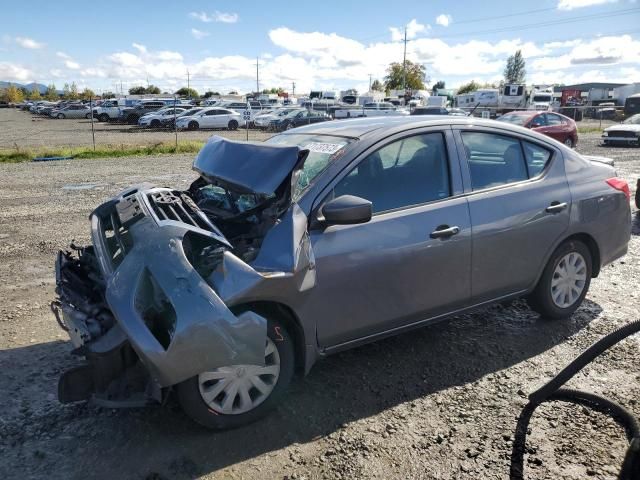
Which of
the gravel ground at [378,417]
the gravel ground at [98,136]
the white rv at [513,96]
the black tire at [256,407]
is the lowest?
the gravel ground at [378,417]

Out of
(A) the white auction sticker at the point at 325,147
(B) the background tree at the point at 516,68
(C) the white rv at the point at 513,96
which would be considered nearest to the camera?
(A) the white auction sticker at the point at 325,147

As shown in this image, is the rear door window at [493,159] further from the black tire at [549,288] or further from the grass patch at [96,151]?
the grass patch at [96,151]

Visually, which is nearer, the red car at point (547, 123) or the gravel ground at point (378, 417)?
the gravel ground at point (378, 417)

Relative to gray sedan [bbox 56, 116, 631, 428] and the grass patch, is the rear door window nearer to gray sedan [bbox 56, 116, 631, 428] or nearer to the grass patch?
gray sedan [bbox 56, 116, 631, 428]

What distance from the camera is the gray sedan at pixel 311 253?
2.77m

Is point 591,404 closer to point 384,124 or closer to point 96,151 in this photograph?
point 384,124

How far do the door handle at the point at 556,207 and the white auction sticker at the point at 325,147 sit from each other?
5.98ft

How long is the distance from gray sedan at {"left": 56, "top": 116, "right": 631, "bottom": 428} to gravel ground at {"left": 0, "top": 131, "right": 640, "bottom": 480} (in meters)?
0.27

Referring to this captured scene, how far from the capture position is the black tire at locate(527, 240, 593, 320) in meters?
4.42

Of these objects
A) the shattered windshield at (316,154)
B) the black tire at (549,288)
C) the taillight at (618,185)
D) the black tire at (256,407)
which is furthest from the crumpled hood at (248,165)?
the taillight at (618,185)

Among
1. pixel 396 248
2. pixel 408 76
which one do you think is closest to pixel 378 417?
pixel 396 248

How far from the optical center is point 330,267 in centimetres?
322

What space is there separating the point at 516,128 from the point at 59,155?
15.9 m

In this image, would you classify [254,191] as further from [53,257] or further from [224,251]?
[53,257]
